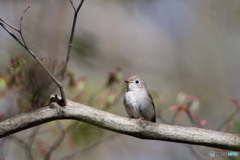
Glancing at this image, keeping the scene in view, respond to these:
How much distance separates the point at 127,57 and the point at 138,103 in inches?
160

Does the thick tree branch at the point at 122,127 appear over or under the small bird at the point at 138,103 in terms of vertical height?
over

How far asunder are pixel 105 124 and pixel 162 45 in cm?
664

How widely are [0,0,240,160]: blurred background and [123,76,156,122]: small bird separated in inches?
12.0

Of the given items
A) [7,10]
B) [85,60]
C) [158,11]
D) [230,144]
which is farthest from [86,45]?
[230,144]

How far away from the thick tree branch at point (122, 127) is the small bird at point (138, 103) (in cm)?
156

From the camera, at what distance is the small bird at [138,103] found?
4.69 metres

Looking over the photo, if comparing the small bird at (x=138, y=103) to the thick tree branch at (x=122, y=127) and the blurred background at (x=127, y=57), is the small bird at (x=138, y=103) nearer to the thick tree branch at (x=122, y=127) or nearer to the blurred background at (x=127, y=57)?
the blurred background at (x=127, y=57)

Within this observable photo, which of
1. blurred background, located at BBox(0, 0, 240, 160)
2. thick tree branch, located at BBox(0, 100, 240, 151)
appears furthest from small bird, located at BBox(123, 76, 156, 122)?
thick tree branch, located at BBox(0, 100, 240, 151)

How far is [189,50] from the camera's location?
9.13 metres

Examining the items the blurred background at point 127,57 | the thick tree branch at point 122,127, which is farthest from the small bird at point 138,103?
the thick tree branch at point 122,127

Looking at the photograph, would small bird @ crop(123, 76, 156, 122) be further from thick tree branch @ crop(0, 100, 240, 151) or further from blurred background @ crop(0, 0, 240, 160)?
thick tree branch @ crop(0, 100, 240, 151)

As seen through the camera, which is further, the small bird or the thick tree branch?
the small bird

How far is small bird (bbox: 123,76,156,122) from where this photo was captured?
469 cm

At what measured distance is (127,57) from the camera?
340 inches
